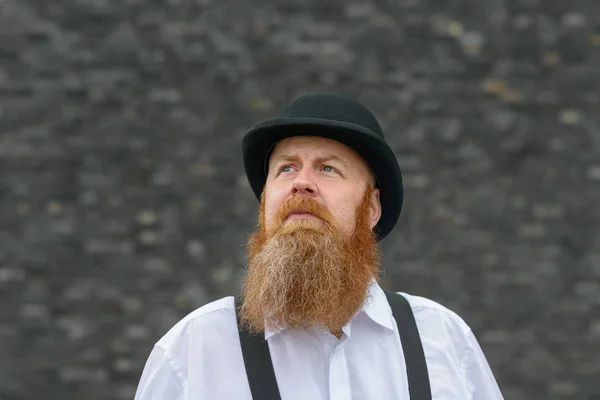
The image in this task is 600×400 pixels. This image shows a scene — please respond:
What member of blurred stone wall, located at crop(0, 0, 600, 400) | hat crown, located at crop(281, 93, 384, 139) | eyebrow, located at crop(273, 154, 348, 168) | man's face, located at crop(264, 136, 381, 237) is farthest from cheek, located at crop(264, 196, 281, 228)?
blurred stone wall, located at crop(0, 0, 600, 400)

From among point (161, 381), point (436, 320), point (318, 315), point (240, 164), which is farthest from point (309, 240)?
point (240, 164)

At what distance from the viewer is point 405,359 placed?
247cm

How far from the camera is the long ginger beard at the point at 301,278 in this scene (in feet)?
8.10

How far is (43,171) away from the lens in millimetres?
6445

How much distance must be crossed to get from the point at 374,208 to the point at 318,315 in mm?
434

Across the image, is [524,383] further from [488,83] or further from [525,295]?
[488,83]

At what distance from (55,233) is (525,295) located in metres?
3.39

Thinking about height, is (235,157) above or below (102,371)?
above

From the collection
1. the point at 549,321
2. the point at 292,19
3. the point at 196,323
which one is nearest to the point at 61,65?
the point at 292,19

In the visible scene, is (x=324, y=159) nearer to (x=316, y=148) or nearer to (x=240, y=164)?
(x=316, y=148)

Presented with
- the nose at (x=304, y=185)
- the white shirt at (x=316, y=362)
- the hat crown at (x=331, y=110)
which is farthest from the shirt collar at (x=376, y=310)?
the hat crown at (x=331, y=110)

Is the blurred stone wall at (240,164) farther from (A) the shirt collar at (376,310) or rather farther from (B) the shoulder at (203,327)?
(B) the shoulder at (203,327)

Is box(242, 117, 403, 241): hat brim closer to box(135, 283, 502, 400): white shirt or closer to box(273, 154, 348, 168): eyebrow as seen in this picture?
box(273, 154, 348, 168): eyebrow

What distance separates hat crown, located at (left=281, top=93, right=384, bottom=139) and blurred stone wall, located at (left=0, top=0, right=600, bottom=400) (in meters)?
3.80
